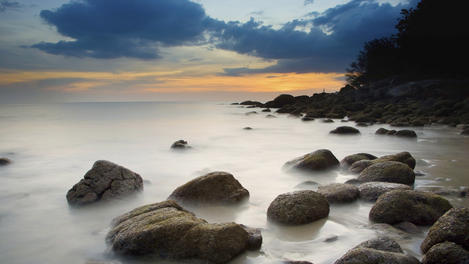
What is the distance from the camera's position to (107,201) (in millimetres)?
5195

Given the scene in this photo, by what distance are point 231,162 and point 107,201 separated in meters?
4.75

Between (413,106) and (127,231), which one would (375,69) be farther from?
(127,231)

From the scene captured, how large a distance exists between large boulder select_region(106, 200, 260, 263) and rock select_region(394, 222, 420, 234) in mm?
1718

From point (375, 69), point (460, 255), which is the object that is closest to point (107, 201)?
point (460, 255)

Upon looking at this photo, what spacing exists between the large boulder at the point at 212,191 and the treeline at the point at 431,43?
36.8 meters

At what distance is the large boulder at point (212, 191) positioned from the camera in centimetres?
505

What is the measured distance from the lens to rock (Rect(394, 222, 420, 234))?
3.79m

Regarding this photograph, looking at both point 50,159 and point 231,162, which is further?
point 50,159

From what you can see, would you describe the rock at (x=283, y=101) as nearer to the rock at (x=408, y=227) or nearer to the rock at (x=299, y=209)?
the rock at (x=299, y=209)

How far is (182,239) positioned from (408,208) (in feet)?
8.39

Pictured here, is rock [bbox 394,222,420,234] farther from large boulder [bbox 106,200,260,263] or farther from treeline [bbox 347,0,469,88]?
treeline [bbox 347,0,469,88]

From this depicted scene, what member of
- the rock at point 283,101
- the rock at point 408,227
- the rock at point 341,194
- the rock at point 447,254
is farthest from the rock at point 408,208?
the rock at point 283,101

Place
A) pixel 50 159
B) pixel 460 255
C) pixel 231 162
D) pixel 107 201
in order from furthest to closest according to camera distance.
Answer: pixel 50 159 < pixel 231 162 < pixel 107 201 < pixel 460 255

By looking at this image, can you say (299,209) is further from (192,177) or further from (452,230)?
(192,177)
